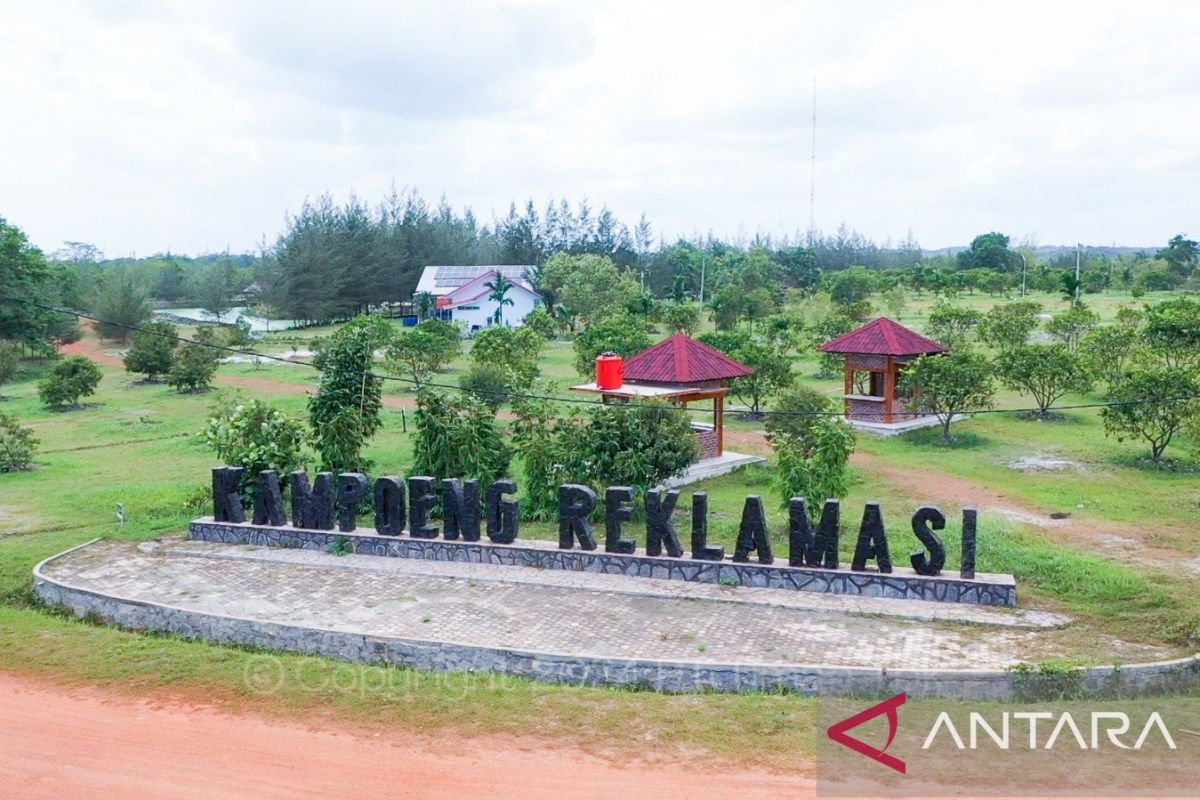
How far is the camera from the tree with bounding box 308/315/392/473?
63.5 ft

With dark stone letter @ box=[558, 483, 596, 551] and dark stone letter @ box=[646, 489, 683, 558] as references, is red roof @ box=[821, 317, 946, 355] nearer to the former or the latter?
dark stone letter @ box=[646, 489, 683, 558]

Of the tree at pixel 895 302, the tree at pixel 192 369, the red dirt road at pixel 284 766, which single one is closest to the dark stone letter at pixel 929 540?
the red dirt road at pixel 284 766

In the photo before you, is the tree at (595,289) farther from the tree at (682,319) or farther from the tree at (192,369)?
the tree at (192,369)

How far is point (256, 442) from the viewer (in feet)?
62.2

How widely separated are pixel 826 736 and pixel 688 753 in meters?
1.38

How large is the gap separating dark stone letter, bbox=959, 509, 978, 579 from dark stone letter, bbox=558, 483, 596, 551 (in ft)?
17.1

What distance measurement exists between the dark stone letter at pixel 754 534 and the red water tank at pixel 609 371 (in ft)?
25.5

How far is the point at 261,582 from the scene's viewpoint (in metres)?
15.4

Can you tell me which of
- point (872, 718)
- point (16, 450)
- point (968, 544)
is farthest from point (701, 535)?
point (16, 450)

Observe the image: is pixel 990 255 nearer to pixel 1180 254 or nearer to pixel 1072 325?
pixel 1180 254

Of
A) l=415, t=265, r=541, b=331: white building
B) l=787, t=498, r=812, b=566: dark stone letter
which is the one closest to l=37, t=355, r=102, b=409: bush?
l=415, t=265, r=541, b=331: white building

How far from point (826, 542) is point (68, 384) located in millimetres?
28178

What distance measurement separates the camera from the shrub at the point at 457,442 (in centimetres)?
1878

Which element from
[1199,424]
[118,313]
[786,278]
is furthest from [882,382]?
[786,278]
